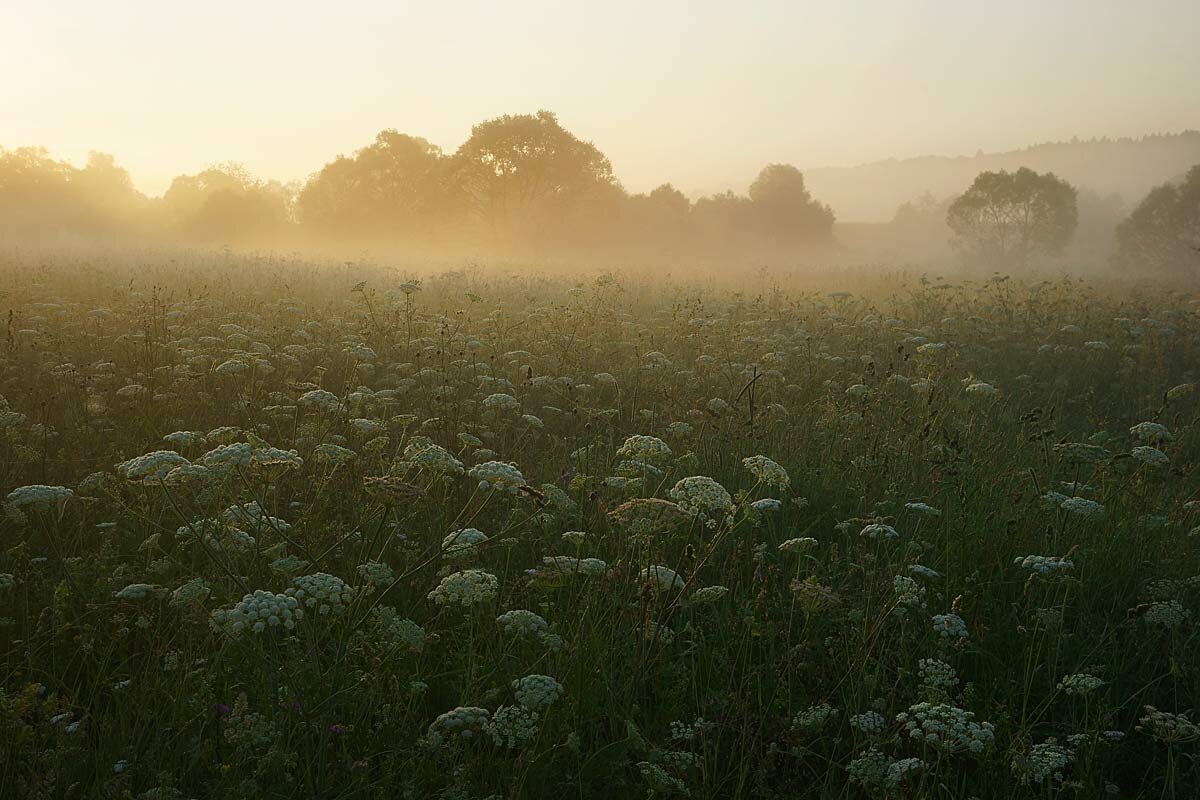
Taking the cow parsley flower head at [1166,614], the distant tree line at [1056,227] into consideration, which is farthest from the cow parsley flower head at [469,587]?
the distant tree line at [1056,227]

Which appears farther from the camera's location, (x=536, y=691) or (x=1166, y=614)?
(x=1166, y=614)

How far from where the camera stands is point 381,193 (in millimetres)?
50438

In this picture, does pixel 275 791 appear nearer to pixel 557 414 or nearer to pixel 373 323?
pixel 557 414

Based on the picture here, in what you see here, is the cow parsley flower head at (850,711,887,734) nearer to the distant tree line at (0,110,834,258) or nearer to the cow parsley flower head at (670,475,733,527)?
the cow parsley flower head at (670,475,733,527)

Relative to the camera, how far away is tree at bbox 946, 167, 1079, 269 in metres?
53.8

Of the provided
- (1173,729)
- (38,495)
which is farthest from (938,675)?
(38,495)

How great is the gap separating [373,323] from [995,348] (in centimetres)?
950

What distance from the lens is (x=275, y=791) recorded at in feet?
7.70

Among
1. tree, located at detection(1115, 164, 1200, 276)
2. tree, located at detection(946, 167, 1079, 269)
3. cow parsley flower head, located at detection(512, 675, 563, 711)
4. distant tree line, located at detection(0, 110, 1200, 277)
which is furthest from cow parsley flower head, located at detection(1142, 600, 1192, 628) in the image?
tree, located at detection(946, 167, 1079, 269)

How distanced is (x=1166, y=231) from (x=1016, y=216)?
9984 millimetres

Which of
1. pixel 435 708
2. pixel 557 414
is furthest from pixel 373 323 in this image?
pixel 435 708

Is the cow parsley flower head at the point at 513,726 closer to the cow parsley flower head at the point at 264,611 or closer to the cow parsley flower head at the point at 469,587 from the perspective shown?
the cow parsley flower head at the point at 469,587

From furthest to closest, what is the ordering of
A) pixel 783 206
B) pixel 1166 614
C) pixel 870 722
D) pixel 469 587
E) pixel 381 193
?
pixel 783 206 → pixel 381 193 → pixel 1166 614 → pixel 469 587 → pixel 870 722

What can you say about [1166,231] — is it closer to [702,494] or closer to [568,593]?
[568,593]
